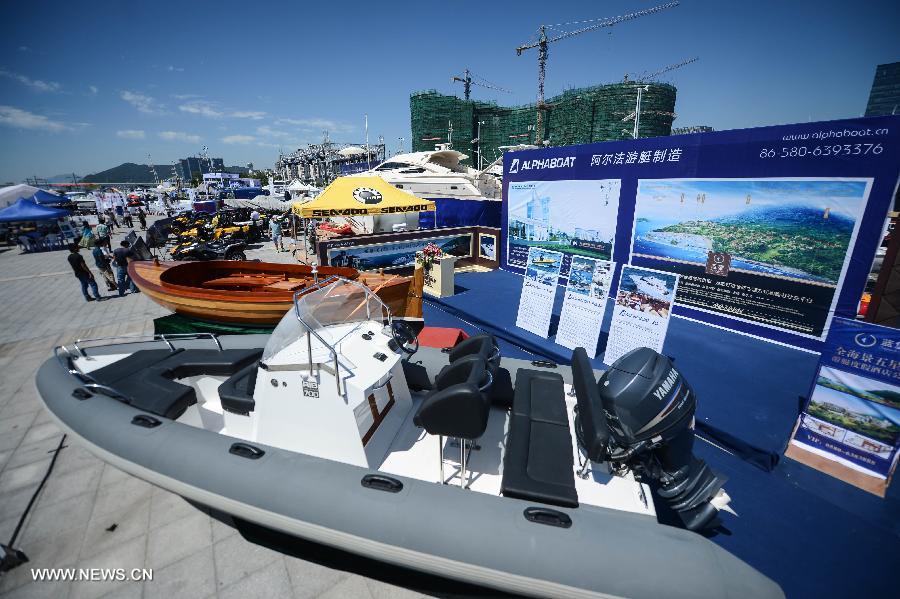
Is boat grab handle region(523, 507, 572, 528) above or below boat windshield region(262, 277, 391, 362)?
below

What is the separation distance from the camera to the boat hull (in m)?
1.90

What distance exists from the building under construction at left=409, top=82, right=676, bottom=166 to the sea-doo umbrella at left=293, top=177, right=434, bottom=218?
2368 inches

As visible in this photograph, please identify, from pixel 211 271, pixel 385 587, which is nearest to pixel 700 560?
pixel 385 587

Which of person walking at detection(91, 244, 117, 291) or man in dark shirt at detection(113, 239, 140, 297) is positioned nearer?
man in dark shirt at detection(113, 239, 140, 297)

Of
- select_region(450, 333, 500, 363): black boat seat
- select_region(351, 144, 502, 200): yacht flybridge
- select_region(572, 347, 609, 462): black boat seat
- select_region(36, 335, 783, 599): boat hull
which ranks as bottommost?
select_region(36, 335, 783, 599): boat hull

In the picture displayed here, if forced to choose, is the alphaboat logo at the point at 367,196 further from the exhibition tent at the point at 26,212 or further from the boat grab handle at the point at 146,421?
the exhibition tent at the point at 26,212

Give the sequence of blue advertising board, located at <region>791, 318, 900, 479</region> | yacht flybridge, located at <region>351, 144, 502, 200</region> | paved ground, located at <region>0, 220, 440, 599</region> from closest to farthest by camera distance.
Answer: paved ground, located at <region>0, 220, 440, 599</region> < blue advertising board, located at <region>791, 318, 900, 479</region> < yacht flybridge, located at <region>351, 144, 502, 200</region>

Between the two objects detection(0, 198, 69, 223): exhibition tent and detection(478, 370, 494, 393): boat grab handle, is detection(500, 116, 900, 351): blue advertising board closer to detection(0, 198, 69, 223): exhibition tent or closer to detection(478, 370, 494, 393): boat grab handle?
detection(478, 370, 494, 393): boat grab handle

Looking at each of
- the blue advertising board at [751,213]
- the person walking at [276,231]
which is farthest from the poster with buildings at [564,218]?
the person walking at [276,231]

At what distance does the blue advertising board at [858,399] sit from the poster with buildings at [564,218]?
452cm

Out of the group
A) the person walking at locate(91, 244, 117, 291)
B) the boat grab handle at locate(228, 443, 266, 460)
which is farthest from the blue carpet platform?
the person walking at locate(91, 244, 117, 291)

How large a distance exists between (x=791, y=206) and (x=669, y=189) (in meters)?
1.90

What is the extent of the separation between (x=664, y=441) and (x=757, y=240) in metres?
5.59

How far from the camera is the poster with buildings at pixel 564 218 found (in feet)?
27.0
